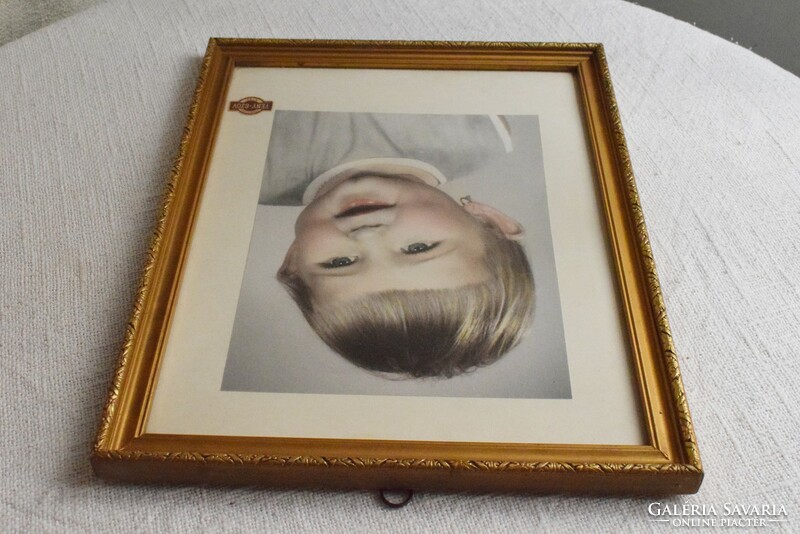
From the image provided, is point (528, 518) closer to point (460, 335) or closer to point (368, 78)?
point (460, 335)

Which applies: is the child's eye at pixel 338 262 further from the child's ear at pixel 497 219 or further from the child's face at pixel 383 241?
the child's ear at pixel 497 219

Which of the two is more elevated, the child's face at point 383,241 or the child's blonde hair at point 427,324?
the child's face at point 383,241

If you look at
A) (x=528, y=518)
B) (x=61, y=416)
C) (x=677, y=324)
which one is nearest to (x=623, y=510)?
(x=528, y=518)

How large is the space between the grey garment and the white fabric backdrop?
0.12 meters

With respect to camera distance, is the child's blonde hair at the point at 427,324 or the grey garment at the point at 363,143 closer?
the child's blonde hair at the point at 427,324

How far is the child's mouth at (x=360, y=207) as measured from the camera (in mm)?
646

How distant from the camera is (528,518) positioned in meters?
0.51

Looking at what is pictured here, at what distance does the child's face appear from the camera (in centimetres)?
60

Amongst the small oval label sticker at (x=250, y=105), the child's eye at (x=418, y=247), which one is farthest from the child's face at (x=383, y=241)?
the small oval label sticker at (x=250, y=105)

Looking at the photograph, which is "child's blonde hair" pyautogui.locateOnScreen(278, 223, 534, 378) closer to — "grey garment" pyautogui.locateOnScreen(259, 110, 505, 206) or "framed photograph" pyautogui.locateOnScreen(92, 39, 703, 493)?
"framed photograph" pyautogui.locateOnScreen(92, 39, 703, 493)

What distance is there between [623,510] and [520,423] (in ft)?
0.32

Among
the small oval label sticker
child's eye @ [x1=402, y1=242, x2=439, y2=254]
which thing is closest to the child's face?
child's eye @ [x1=402, y1=242, x2=439, y2=254]

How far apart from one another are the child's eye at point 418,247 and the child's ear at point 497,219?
0.06 metres

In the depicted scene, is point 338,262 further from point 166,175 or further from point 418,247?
point 166,175
